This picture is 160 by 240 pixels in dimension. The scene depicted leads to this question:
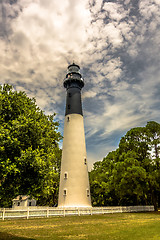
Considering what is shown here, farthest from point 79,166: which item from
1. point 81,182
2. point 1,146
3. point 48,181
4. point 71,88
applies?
point 1,146

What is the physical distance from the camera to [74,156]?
88.9ft

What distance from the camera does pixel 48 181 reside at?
9461 millimetres

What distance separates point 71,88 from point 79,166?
1494 centimetres

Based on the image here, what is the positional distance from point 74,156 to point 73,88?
43.7 ft

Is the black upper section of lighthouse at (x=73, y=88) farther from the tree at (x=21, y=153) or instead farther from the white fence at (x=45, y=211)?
the tree at (x=21, y=153)

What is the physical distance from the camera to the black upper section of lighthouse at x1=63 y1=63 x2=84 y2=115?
3108 centimetres

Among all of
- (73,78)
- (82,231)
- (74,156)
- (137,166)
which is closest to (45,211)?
(74,156)

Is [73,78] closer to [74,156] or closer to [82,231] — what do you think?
[74,156]

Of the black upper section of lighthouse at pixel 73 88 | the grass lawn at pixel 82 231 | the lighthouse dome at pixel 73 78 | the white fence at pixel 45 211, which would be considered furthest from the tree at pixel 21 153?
the lighthouse dome at pixel 73 78

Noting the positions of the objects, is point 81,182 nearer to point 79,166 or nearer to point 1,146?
point 79,166

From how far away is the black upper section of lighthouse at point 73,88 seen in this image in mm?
31077

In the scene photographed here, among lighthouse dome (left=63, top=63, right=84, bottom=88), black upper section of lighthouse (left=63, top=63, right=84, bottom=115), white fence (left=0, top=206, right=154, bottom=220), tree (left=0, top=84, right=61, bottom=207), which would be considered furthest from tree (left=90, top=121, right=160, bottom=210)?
tree (left=0, top=84, right=61, bottom=207)

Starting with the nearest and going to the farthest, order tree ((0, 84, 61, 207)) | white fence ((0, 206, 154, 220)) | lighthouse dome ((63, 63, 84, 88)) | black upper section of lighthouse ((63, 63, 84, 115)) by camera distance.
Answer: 1. tree ((0, 84, 61, 207))
2. white fence ((0, 206, 154, 220))
3. black upper section of lighthouse ((63, 63, 84, 115))
4. lighthouse dome ((63, 63, 84, 88))

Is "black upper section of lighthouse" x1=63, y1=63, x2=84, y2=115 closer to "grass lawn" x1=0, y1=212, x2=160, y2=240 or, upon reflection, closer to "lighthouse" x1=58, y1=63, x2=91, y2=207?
"lighthouse" x1=58, y1=63, x2=91, y2=207
